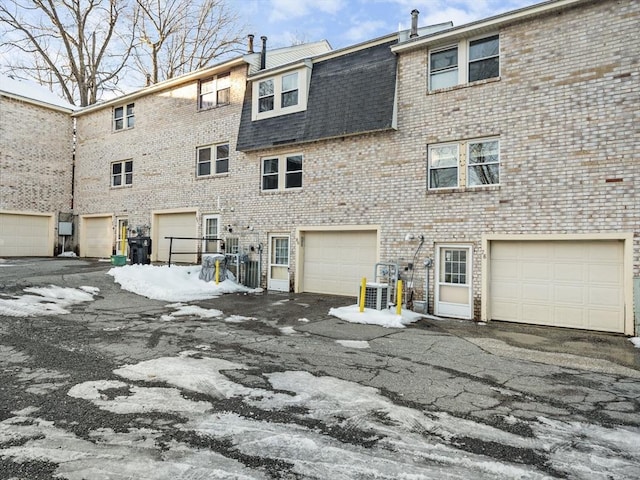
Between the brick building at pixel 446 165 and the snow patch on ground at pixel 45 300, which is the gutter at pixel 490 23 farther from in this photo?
the snow patch on ground at pixel 45 300

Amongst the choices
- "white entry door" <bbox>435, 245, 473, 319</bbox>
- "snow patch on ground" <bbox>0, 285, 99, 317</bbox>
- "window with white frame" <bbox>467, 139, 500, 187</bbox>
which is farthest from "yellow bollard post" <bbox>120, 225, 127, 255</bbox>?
"window with white frame" <bbox>467, 139, 500, 187</bbox>

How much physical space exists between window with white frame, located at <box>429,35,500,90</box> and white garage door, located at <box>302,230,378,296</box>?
14.7 feet

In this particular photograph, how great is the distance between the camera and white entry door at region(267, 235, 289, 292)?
43.5 ft

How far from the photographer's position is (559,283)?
908 cm

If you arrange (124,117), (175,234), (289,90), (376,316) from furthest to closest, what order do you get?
(124,117), (175,234), (289,90), (376,316)

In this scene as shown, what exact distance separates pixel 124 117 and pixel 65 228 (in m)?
6.18

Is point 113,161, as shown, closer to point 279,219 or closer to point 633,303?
point 279,219

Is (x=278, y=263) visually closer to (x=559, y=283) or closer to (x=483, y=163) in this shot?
(x=483, y=163)

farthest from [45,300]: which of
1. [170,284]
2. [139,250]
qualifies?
[139,250]

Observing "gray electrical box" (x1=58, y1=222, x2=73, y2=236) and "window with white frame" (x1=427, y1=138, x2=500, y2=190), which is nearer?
"window with white frame" (x1=427, y1=138, x2=500, y2=190)

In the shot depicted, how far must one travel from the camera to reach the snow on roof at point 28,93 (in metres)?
18.2

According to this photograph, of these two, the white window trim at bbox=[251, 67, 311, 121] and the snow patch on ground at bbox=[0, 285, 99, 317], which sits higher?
the white window trim at bbox=[251, 67, 311, 121]

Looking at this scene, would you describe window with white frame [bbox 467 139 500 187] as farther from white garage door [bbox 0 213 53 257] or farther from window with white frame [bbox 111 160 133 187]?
white garage door [bbox 0 213 53 257]

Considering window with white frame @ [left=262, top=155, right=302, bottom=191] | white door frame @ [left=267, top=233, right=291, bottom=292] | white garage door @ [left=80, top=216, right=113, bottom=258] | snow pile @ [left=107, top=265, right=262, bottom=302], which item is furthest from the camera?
white garage door @ [left=80, top=216, right=113, bottom=258]
